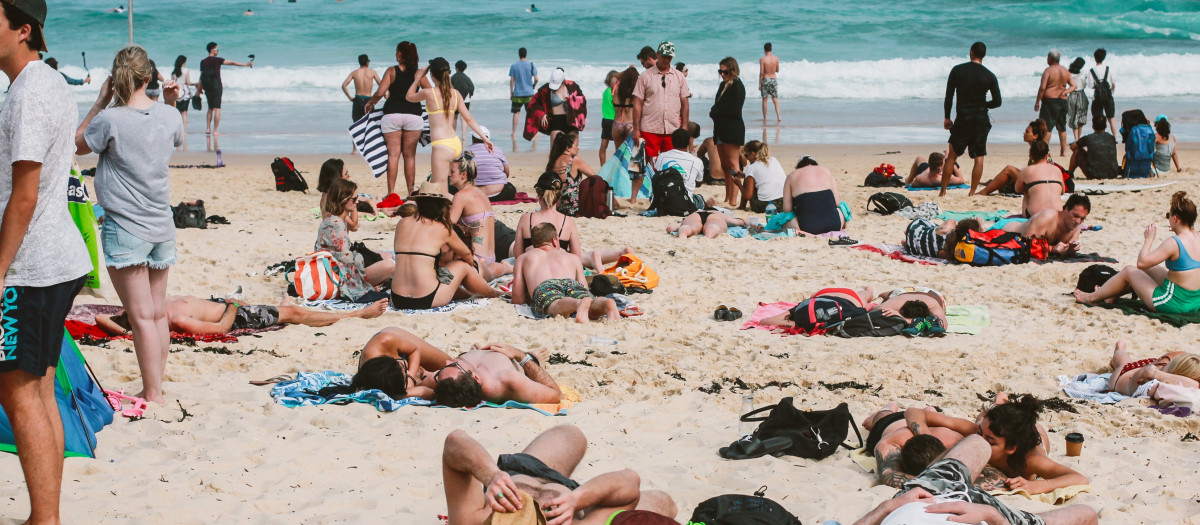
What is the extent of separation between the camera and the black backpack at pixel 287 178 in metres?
11.2

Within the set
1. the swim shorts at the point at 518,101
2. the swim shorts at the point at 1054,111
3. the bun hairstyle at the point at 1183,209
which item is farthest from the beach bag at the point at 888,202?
the swim shorts at the point at 518,101

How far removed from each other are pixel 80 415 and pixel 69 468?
242 millimetres

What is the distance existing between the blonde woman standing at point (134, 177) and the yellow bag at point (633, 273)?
3492 millimetres

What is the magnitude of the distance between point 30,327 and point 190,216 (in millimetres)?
6575

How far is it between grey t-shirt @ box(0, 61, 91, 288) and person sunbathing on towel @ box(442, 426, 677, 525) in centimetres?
126

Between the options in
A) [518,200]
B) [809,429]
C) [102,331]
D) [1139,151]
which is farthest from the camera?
[1139,151]

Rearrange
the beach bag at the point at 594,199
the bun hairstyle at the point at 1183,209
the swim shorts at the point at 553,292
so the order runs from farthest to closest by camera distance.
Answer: the beach bag at the point at 594,199 < the swim shorts at the point at 553,292 < the bun hairstyle at the point at 1183,209

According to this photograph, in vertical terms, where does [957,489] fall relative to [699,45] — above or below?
below

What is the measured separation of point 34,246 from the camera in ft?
9.88

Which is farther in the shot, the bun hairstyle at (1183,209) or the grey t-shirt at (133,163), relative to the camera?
the bun hairstyle at (1183,209)

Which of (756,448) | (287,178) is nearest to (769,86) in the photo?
(287,178)

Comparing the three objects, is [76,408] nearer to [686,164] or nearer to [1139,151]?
[686,164]

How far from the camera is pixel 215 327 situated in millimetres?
5938

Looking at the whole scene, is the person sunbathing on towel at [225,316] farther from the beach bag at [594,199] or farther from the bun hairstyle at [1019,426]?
the bun hairstyle at [1019,426]
